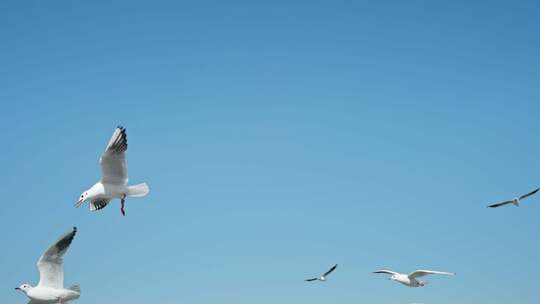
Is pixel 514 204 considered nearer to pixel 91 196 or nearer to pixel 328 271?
pixel 328 271

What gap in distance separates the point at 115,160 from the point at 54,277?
14.1 ft

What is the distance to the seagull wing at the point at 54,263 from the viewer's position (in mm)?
23844

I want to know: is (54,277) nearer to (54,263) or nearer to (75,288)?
(54,263)

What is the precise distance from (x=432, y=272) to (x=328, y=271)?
9287mm

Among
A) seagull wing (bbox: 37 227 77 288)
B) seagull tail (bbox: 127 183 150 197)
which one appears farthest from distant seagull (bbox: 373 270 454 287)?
seagull wing (bbox: 37 227 77 288)

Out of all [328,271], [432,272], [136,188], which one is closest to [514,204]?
[432,272]

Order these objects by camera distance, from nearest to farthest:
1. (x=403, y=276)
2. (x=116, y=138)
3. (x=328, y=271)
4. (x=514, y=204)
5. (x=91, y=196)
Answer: (x=116, y=138) < (x=91, y=196) < (x=514, y=204) < (x=403, y=276) < (x=328, y=271)

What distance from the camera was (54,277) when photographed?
24.3 metres

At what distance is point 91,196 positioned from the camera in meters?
25.5

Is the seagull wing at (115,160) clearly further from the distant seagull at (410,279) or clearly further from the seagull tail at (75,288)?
the distant seagull at (410,279)

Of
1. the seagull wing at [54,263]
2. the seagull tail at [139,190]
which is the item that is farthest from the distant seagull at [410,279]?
the seagull wing at [54,263]

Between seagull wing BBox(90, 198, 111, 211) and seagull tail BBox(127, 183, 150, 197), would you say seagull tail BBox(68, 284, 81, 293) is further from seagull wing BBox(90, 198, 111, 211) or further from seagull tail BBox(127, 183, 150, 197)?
seagull tail BBox(127, 183, 150, 197)

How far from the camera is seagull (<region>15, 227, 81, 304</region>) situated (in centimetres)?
2390

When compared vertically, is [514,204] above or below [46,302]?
above
